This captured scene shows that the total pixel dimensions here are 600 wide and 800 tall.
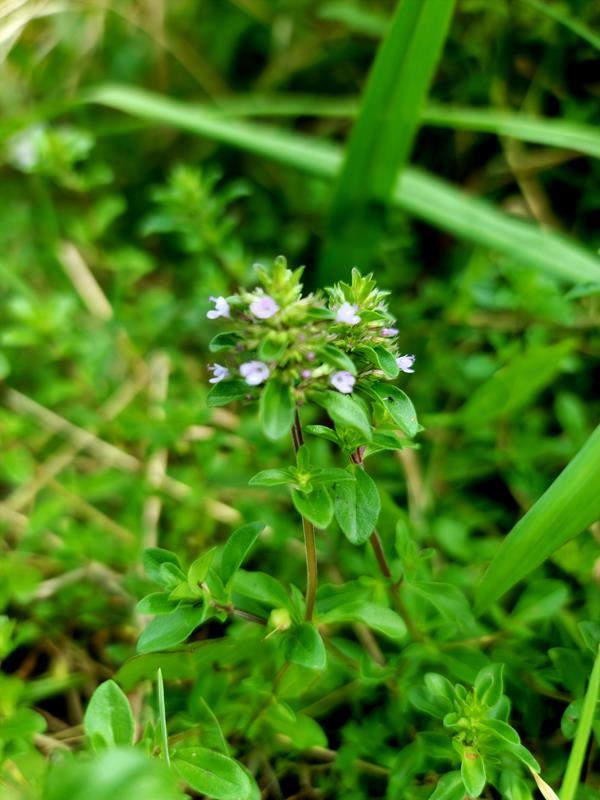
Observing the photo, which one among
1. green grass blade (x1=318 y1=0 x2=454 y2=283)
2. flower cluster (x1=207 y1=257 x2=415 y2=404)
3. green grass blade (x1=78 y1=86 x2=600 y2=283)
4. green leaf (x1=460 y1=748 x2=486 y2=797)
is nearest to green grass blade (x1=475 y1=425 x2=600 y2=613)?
green leaf (x1=460 y1=748 x2=486 y2=797)

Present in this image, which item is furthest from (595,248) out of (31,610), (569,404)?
(31,610)

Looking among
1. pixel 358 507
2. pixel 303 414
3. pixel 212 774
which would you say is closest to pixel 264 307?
pixel 358 507

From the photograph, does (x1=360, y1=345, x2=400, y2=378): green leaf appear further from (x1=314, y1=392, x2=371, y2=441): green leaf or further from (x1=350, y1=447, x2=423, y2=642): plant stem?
(x1=350, y1=447, x2=423, y2=642): plant stem

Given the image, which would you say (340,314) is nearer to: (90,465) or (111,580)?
(111,580)

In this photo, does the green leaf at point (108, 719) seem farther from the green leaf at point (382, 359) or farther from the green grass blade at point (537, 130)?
the green grass blade at point (537, 130)

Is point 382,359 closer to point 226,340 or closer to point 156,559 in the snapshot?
point 226,340

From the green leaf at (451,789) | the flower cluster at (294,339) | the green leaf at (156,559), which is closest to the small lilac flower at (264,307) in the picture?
the flower cluster at (294,339)
